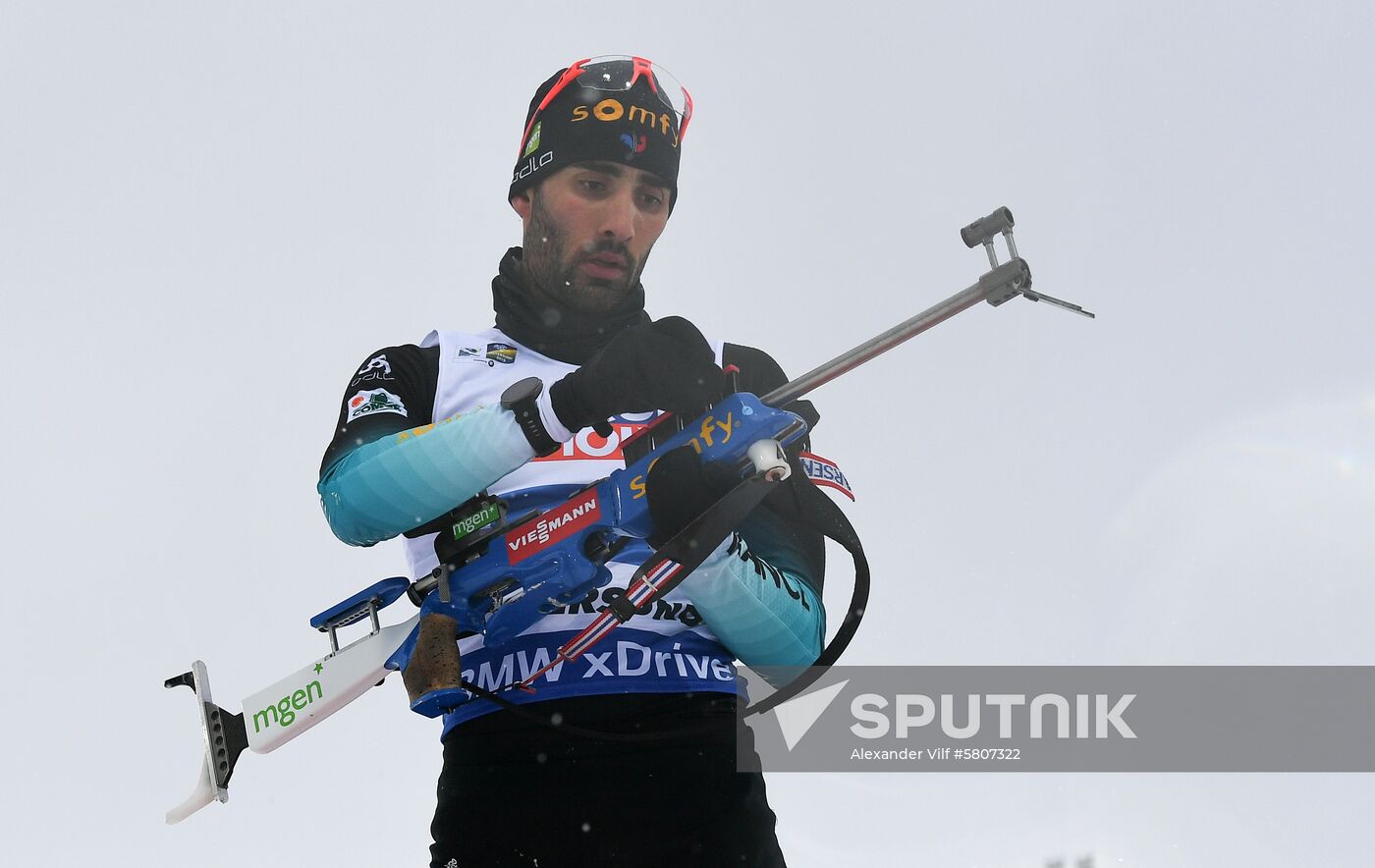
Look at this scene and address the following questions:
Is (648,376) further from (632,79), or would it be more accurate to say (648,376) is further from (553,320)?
(632,79)

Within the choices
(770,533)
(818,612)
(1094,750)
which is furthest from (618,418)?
(1094,750)

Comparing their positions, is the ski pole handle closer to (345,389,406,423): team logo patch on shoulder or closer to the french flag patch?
the french flag patch

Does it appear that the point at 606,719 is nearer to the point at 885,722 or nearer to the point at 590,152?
the point at 885,722

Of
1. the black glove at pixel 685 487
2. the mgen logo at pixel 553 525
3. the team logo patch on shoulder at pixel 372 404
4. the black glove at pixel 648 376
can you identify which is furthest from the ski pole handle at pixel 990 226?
the team logo patch on shoulder at pixel 372 404

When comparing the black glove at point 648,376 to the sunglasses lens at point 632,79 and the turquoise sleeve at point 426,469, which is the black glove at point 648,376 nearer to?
the turquoise sleeve at point 426,469

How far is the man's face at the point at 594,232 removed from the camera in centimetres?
500

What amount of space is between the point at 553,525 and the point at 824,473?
1.02 metres

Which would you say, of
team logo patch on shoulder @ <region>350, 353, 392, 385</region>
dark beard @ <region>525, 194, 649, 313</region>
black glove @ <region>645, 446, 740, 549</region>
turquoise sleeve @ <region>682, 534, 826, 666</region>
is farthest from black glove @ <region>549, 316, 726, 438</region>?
dark beard @ <region>525, 194, 649, 313</region>

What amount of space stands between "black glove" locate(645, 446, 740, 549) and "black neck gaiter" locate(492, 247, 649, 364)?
4.09 ft

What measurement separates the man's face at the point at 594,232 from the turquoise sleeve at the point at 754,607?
1.32 metres

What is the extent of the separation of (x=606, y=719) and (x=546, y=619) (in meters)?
0.39

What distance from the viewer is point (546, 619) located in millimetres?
4148

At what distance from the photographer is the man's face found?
16.4 feet

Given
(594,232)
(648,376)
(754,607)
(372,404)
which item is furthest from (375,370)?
(754,607)
